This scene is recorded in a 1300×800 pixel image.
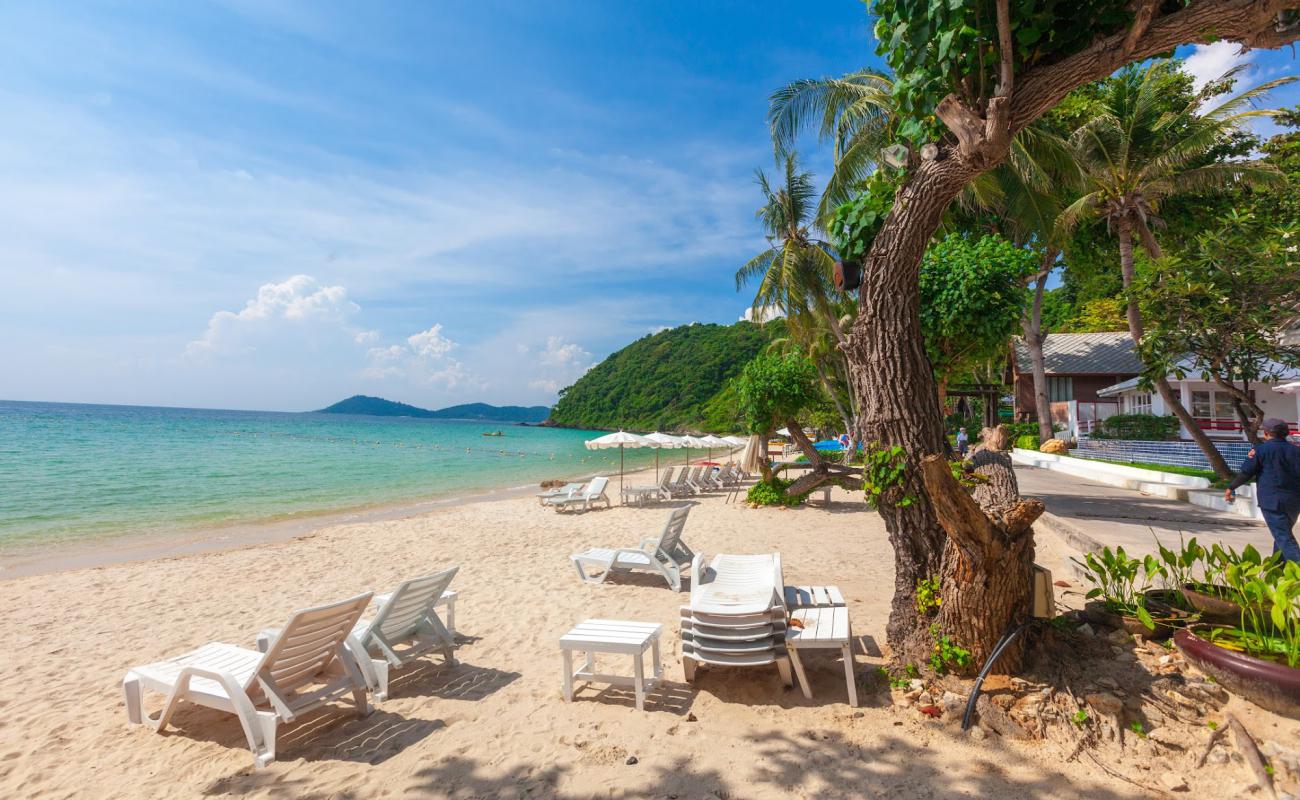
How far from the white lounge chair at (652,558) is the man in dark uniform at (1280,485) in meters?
5.35

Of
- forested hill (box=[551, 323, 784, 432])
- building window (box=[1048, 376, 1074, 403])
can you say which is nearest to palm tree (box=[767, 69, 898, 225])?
building window (box=[1048, 376, 1074, 403])

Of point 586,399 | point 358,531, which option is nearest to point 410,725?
point 358,531

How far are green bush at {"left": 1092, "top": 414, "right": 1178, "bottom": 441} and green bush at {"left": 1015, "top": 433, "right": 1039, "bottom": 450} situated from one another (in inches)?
107

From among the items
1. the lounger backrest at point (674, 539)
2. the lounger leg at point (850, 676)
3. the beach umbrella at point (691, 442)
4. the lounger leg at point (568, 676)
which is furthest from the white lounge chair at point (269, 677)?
the beach umbrella at point (691, 442)

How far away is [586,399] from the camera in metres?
92.6

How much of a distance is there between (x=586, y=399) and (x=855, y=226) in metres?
89.0

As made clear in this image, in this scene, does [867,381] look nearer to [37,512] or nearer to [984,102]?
[984,102]

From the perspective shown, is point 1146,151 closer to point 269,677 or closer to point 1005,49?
point 1005,49

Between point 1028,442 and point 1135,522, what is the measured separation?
16.8 m

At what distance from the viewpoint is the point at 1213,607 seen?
3.51 metres

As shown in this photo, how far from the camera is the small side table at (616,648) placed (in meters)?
3.89

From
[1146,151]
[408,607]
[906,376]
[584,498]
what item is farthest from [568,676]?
[1146,151]

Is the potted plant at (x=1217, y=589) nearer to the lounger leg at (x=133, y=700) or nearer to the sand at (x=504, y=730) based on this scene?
the sand at (x=504, y=730)

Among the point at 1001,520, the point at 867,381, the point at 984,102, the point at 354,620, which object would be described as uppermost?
the point at 984,102
